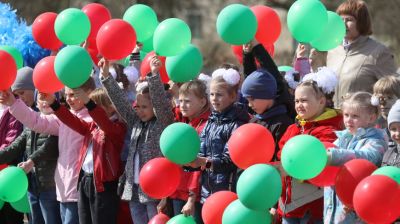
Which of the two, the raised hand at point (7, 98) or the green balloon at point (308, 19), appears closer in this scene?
the green balloon at point (308, 19)

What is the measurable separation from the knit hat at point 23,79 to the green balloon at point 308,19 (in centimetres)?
267

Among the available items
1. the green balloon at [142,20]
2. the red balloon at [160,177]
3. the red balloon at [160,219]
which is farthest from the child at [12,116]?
the red balloon at [160,177]

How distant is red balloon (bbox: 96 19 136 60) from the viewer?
22.1 ft

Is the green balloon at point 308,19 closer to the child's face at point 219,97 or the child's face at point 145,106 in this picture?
the child's face at point 219,97

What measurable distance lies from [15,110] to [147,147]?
1186 mm

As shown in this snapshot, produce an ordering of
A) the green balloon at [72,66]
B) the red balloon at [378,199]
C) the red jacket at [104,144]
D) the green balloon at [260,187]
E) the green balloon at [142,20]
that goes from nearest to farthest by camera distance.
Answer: the red balloon at [378,199] → the green balloon at [260,187] → the green balloon at [72,66] → the red jacket at [104,144] → the green balloon at [142,20]

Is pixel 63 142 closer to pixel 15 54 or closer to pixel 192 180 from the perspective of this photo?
pixel 15 54

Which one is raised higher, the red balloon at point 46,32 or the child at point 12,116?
the red balloon at point 46,32

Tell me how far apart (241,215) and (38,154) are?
2.53 meters

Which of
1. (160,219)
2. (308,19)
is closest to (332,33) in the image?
(308,19)

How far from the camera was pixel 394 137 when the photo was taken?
217 inches

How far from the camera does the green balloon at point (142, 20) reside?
7.53 m

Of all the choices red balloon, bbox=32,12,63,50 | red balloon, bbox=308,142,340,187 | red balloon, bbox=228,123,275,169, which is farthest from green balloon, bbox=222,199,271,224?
red balloon, bbox=32,12,63,50

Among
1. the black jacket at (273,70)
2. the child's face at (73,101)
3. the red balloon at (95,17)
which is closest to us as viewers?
the black jacket at (273,70)
